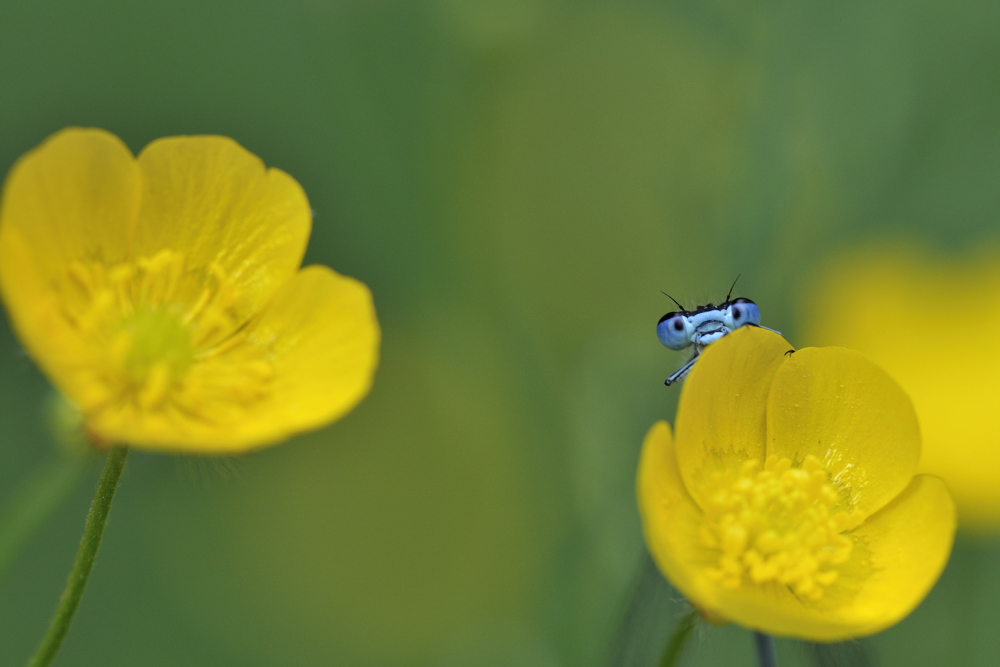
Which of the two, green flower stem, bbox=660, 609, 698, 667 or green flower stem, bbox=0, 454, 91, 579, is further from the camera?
green flower stem, bbox=0, 454, 91, 579

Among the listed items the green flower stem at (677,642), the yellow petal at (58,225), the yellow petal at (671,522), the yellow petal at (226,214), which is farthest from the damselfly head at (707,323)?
the yellow petal at (58,225)

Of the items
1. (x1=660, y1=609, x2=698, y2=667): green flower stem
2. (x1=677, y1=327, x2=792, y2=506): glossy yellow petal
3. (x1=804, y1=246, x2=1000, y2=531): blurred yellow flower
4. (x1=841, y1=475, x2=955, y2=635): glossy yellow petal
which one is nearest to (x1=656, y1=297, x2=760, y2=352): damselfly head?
(x1=677, y1=327, x2=792, y2=506): glossy yellow petal

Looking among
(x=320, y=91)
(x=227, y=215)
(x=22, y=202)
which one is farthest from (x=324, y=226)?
(x=22, y=202)

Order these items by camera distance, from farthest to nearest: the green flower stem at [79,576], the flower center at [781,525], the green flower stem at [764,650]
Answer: the flower center at [781,525] < the green flower stem at [764,650] < the green flower stem at [79,576]

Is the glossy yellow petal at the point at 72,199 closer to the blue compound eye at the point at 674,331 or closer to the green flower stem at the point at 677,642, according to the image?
the blue compound eye at the point at 674,331

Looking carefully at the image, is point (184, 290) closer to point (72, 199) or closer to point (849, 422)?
point (72, 199)

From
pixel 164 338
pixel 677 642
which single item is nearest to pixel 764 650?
pixel 677 642

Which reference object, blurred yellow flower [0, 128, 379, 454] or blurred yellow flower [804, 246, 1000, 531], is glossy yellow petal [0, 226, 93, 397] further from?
blurred yellow flower [804, 246, 1000, 531]
